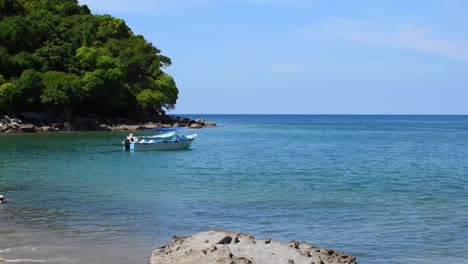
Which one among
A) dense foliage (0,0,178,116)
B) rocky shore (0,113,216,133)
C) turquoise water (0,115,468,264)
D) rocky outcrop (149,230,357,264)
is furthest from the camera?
dense foliage (0,0,178,116)

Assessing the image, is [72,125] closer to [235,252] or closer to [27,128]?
[27,128]

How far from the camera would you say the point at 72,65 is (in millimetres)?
87812

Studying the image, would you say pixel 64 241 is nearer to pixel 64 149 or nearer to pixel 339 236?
pixel 339 236

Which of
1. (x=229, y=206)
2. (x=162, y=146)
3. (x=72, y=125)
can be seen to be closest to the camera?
(x=229, y=206)

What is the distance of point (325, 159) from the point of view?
151 ft

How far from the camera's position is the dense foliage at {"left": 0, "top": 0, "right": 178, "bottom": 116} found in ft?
259

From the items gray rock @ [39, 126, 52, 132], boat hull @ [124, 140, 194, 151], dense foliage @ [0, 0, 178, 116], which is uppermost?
Answer: dense foliage @ [0, 0, 178, 116]

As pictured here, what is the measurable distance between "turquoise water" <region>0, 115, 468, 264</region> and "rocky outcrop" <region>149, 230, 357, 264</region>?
3.01 m

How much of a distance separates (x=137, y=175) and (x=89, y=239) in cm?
1810

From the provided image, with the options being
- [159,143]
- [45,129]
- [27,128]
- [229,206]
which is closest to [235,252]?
[229,206]

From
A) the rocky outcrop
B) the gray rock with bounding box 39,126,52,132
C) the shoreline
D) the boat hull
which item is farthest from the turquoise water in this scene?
the gray rock with bounding box 39,126,52,132

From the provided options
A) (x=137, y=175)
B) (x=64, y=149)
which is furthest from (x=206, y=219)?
(x=64, y=149)

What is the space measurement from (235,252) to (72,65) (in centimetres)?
8250

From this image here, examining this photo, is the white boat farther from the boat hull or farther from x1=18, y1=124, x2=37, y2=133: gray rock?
x1=18, y1=124, x2=37, y2=133: gray rock
